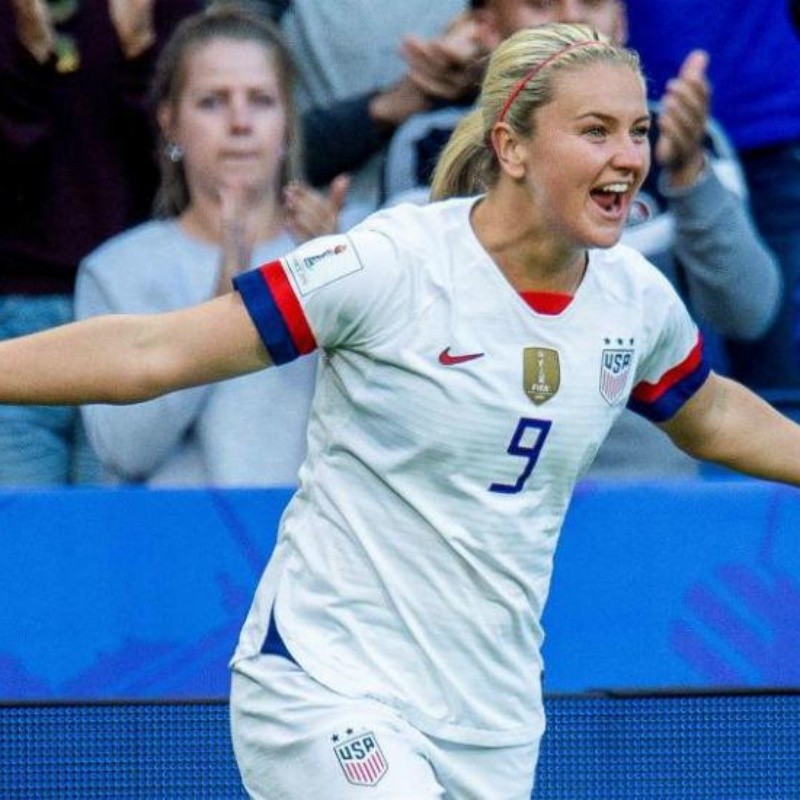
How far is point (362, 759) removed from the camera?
3213mm

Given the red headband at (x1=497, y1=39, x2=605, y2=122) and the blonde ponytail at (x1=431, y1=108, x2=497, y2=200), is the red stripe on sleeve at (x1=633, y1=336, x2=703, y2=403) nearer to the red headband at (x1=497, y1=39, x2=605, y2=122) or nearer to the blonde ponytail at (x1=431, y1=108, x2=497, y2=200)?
the blonde ponytail at (x1=431, y1=108, x2=497, y2=200)

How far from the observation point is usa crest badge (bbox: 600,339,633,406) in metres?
3.45

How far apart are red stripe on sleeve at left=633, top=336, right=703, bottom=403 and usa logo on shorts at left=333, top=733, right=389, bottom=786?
0.86 metres

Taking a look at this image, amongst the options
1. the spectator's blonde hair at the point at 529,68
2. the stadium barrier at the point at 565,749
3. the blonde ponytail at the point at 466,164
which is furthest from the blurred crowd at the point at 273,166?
the spectator's blonde hair at the point at 529,68

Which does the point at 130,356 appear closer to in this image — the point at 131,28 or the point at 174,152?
the point at 174,152

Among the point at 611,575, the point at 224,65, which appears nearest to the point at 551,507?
the point at 611,575

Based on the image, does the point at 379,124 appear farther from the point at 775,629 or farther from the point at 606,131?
the point at 606,131

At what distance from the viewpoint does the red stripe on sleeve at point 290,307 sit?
3.30 m

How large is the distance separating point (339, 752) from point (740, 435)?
3.39ft

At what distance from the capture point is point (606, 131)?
3.34 m

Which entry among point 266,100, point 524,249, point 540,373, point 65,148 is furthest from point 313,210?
point 540,373

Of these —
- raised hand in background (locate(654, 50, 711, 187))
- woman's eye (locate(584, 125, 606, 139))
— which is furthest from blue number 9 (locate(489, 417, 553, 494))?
raised hand in background (locate(654, 50, 711, 187))

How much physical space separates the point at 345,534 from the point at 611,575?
1.39 meters

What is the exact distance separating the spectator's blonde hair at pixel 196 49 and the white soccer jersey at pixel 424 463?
1847mm
